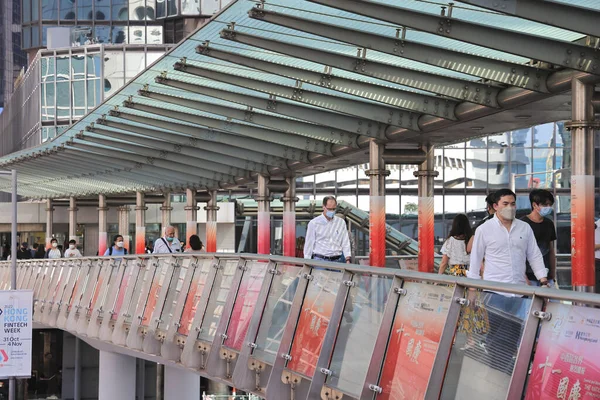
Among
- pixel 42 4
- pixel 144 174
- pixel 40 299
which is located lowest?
pixel 40 299

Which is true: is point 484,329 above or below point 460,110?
below

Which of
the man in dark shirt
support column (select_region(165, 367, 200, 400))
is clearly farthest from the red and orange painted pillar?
the man in dark shirt

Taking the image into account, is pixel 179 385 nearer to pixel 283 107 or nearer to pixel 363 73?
pixel 283 107

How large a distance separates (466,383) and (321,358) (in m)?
2.81

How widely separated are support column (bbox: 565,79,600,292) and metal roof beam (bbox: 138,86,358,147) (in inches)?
362

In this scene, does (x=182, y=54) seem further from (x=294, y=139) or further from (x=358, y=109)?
(x=294, y=139)

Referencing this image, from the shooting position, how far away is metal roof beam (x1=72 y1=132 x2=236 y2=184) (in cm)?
3089

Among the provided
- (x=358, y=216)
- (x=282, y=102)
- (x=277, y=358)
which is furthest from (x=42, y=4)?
(x=277, y=358)

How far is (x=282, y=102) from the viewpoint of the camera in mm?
21781

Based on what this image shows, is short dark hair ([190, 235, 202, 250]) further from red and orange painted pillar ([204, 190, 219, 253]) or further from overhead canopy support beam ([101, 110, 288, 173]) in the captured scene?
red and orange painted pillar ([204, 190, 219, 253])

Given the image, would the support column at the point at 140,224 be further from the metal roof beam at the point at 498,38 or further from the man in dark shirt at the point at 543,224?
the man in dark shirt at the point at 543,224

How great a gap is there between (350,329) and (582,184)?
6.64m

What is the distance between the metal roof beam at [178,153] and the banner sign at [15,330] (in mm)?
8793

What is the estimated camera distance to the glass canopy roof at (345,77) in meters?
14.3
